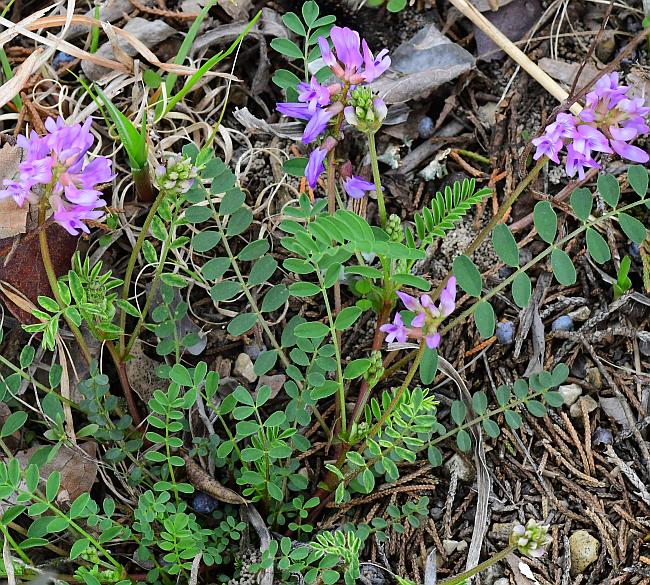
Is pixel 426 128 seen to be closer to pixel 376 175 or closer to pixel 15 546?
pixel 376 175

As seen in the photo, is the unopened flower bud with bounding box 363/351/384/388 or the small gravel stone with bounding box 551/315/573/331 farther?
the small gravel stone with bounding box 551/315/573/331

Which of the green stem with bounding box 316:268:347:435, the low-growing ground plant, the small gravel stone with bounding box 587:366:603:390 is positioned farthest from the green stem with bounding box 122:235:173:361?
the small gravel stone with bounding box 587:366:603:390

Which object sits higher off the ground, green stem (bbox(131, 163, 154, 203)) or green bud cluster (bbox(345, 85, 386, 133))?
green bud cluster (bbox(345, 85, 386, 133))

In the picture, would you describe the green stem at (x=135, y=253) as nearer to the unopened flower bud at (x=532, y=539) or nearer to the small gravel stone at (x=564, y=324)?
the unopened flower bud at (x=532, y=539)

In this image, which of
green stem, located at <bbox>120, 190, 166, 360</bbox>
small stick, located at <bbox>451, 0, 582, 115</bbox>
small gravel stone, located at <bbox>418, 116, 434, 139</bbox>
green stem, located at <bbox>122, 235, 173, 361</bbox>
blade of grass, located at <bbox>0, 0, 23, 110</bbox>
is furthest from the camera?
small gravel stone, located at <bbox>418, 116, 434, 139</bbox>

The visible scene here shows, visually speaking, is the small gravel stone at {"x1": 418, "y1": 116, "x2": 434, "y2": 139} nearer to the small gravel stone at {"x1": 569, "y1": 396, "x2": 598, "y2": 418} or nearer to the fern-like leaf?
the fern-like leaf

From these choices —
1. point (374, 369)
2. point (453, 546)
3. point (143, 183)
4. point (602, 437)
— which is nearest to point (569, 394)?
point (602, 437)

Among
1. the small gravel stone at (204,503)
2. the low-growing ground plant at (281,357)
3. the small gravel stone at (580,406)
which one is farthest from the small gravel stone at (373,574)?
the small gravel stone at (580,406)

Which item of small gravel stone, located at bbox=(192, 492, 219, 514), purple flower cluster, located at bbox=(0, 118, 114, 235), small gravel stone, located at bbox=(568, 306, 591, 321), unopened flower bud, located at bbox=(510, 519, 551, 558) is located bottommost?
small gravel stone, located at bbox=(192, 492, 219, 514)
